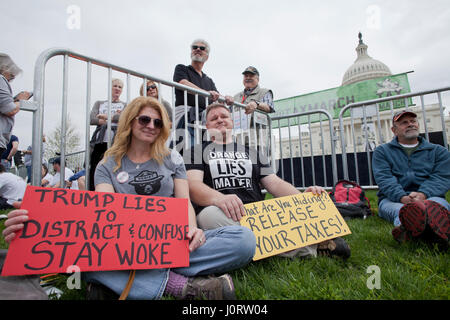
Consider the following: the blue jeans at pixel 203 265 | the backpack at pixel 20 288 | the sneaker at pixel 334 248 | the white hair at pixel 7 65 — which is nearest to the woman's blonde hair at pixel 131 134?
the blue jeans at pixel 203 265

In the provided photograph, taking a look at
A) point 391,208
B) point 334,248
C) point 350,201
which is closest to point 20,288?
point 334,248

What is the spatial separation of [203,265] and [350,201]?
2828 millimetres

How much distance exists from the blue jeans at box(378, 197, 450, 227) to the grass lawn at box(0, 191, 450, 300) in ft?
2.70

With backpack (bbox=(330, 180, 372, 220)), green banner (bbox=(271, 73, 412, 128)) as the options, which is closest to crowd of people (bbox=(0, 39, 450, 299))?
backpack (bbox=(330, 180, 372, 220))

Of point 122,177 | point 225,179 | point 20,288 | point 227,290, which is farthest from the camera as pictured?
point 225,179

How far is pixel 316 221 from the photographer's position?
2107 millimetres

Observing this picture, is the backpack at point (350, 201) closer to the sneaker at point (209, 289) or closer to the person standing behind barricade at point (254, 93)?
the person standing behind barricade at point (254, 93)

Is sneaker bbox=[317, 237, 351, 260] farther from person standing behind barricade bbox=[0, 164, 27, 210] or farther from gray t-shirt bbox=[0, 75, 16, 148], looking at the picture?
person standing behind barricade bbox=[0, 164, 27, 210]

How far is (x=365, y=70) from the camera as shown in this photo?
5984 cm

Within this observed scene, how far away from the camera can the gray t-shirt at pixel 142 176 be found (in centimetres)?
180

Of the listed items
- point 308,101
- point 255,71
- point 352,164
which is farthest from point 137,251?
point 308,101

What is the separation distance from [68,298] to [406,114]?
374 centimetres

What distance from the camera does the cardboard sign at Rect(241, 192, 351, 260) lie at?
1855 millimetres

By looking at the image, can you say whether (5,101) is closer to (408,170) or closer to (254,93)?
(254,93)
